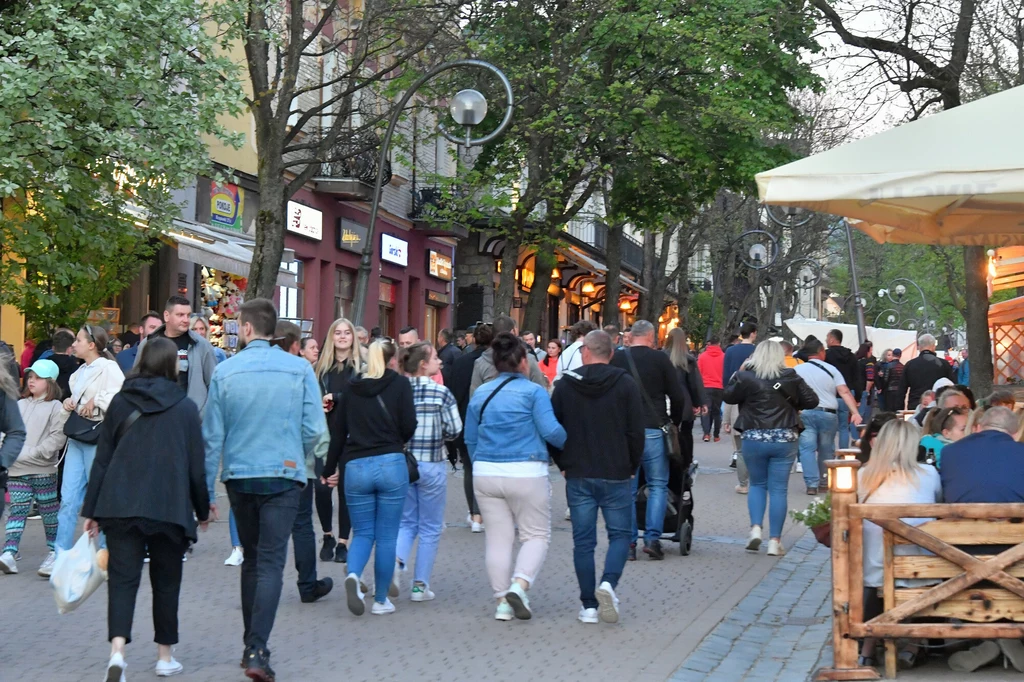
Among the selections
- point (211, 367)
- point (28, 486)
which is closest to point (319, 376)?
point (211, 367)

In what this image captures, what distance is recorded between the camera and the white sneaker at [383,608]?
9570mm

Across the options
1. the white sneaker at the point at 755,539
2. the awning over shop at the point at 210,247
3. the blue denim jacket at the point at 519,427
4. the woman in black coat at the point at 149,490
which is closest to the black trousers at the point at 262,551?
the woman in black coat at the point at 149,490

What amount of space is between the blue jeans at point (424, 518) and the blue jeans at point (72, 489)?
6.93ft

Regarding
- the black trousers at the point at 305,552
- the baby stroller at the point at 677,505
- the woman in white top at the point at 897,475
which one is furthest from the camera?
the baby stroller at the point at 677,505

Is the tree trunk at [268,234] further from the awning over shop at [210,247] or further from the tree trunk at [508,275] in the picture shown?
the tree trunk at [508,275]

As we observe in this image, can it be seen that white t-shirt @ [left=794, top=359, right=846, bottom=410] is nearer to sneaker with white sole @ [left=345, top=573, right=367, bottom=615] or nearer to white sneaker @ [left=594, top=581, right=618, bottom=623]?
white sneaker @ [left=594, top=581, right=618, bottom=623]

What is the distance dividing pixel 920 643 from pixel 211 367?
6421 millimetres

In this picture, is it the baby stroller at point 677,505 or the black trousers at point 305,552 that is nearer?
the black trousers at point 305,552

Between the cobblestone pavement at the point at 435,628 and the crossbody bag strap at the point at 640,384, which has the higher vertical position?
the crossbody bag strap at the point at 640,384

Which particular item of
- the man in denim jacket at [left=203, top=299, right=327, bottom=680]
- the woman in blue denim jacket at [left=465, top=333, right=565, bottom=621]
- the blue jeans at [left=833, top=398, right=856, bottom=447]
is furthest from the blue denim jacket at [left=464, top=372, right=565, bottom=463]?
the blue jeans at [left=833, top=398, right=856, bottom=447]

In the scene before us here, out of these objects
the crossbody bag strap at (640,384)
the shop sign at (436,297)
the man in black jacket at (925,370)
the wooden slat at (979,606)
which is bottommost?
the wooden slat at (979,606)

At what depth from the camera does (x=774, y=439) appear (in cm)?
1261

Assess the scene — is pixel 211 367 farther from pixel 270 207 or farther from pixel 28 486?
pixel 270 207

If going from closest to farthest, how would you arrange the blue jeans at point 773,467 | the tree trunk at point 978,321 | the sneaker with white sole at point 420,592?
the sneaker with white sole at point 420,592
the blue jeans at point 773,467
the tree trunk at point 978,321
